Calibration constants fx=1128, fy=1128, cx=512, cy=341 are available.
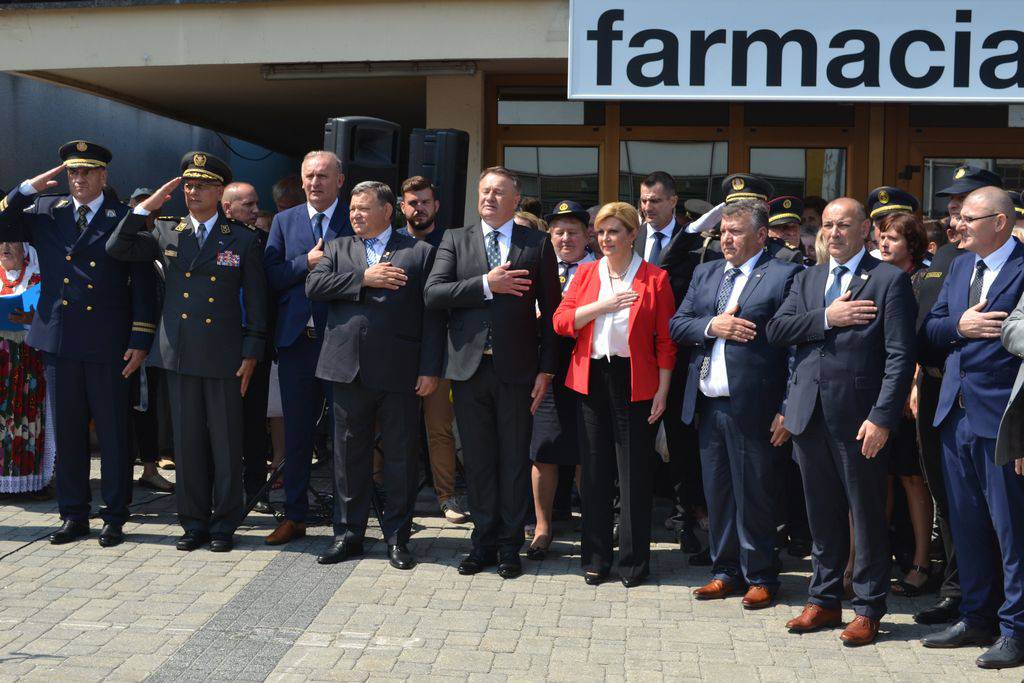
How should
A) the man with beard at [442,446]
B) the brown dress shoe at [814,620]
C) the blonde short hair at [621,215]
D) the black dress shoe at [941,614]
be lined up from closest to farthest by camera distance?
the brown dress shoe at [814,620]
the black dress shoe at [941,614]
the blonde short hair at [621,215]
the man with beard at [442,446]

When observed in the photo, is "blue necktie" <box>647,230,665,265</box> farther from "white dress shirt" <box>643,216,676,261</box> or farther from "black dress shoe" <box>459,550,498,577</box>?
"black dress shoe" <box>459,550,498,577</box>

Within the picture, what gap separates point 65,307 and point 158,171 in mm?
8219

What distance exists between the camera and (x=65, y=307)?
628 centimetres

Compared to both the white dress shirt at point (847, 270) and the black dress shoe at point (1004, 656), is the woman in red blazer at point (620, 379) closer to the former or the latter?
the white dress shirt at point (847, 270)

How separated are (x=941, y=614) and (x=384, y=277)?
3109mm

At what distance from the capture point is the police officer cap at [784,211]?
664 cm

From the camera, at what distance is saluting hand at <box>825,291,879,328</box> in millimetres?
4781

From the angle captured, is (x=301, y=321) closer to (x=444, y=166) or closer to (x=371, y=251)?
(x=371, y=251)

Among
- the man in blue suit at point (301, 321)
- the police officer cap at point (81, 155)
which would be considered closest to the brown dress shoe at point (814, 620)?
the man in blue suit at point (301, 321)

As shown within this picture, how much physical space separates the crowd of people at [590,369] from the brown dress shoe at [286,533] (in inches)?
0.8

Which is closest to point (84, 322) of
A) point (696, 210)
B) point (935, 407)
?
point (696, 210)

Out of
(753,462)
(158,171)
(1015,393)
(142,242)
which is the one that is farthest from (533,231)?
(158,171)

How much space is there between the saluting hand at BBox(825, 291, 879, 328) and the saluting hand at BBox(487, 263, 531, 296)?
1575mm

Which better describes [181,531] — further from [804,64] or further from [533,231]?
[804,64]
